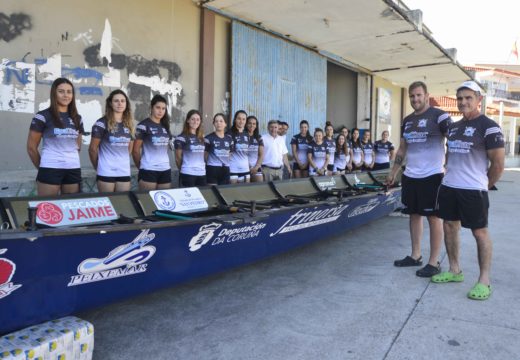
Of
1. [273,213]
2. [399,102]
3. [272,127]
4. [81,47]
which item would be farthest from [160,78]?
[399,102]

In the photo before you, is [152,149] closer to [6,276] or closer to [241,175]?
[241,175]

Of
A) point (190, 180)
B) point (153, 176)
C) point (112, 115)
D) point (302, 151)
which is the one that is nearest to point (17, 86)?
point (112, 115)

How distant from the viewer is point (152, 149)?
4.20 m

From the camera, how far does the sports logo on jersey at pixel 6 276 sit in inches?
80.6

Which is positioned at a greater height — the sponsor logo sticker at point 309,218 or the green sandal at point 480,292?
the sponsor logo sticker at point 309,218

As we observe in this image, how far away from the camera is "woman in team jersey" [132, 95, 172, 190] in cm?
416

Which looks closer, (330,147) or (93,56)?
(93,56)

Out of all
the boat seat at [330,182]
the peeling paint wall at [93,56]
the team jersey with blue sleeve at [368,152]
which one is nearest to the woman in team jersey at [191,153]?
the boat seat at [330,182]

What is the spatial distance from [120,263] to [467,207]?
8.87ft

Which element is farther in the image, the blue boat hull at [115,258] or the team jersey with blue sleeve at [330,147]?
the team jersey with blue sleeve at [330,147]

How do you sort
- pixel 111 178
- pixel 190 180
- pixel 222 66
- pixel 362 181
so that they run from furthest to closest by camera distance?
1. pixel 222 66
2. pixel 362 181
3. pixel 190 180
4. pixel 111 178

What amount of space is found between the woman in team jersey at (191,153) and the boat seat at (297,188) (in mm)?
889

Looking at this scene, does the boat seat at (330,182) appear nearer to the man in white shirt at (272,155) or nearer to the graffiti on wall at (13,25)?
the man in white shirt at (272,155)

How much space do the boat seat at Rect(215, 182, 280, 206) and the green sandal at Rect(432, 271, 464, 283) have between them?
65.8 inches
